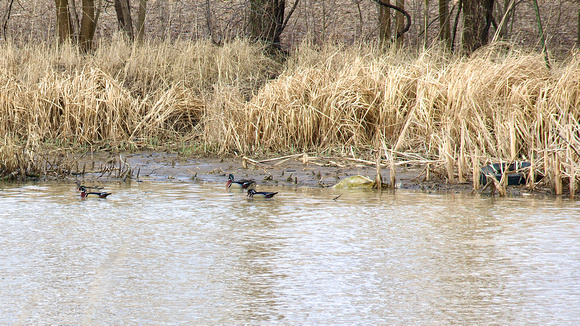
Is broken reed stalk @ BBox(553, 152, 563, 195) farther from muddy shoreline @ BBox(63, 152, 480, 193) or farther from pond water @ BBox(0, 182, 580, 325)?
muddy shoreline @ BBox(63, 152, 480, 193)

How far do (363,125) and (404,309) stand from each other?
5.66 m

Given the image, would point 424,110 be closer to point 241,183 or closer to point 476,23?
point 241,183

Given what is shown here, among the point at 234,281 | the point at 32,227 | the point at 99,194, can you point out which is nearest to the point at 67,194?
the point at 99,194

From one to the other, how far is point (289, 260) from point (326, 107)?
4.70m

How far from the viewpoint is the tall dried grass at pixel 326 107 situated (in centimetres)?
694

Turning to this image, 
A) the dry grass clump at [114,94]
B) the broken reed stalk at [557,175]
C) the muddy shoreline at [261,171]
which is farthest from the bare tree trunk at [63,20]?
the broken reed stalk at [557,175]

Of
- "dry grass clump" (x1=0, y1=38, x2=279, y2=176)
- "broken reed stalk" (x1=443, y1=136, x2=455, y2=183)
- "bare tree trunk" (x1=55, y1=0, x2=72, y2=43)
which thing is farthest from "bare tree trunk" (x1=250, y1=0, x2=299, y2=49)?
"broken reed stalk" (x1=443, y1=136, x2=455, y2=183)

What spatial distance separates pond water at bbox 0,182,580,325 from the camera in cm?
305

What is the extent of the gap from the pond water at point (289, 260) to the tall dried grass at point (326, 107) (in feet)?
3.75

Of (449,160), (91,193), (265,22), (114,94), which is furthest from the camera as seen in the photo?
(265,22)

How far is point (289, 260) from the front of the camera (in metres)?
3.89

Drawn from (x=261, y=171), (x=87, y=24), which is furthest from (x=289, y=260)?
(x=87, y=24)

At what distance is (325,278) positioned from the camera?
3557mm

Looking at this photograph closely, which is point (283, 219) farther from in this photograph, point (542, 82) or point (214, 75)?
point (214, 75)
